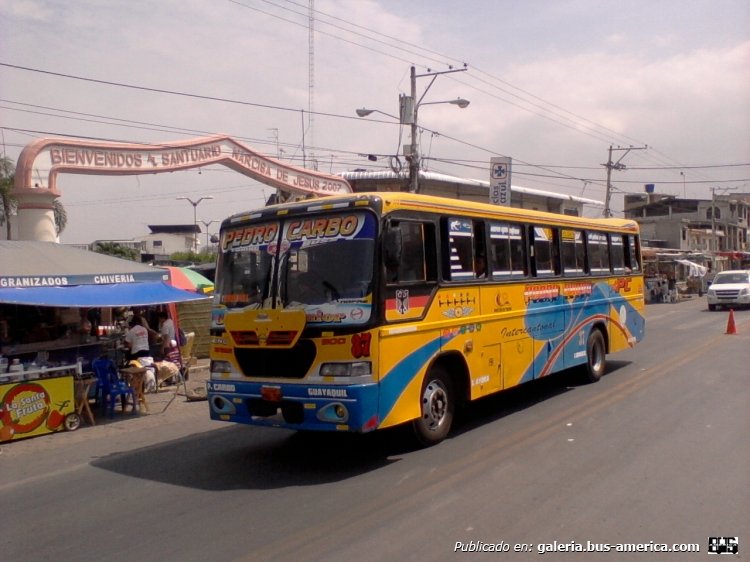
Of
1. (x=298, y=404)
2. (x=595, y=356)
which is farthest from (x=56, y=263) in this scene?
(x=595, y=356)

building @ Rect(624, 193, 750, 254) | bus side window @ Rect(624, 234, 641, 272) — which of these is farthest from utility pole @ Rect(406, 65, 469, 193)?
building @ Rect(624, 193, 750, 254)

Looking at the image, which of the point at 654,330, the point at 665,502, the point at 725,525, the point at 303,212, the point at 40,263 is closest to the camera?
the point at 725,525

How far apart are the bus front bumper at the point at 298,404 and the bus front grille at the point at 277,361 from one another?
13 centimetres

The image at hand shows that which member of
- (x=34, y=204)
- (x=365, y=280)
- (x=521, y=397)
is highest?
(x=34, y=204)

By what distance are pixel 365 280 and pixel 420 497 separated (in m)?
2.25

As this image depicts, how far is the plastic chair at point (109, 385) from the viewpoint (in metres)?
11.4

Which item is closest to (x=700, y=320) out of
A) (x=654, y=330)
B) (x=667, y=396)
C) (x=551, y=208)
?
(x=654, y=330)

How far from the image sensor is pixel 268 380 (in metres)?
7.70

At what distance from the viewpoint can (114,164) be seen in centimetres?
1652

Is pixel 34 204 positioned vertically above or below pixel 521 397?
above

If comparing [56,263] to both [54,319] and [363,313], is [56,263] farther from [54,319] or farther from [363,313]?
[363,313]

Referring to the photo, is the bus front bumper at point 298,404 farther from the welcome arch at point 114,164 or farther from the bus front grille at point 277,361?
the welcome arch at point 114,164

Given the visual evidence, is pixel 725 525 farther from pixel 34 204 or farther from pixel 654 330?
pixel 654 330

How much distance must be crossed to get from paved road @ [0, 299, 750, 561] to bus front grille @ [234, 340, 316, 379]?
3.44 ft
